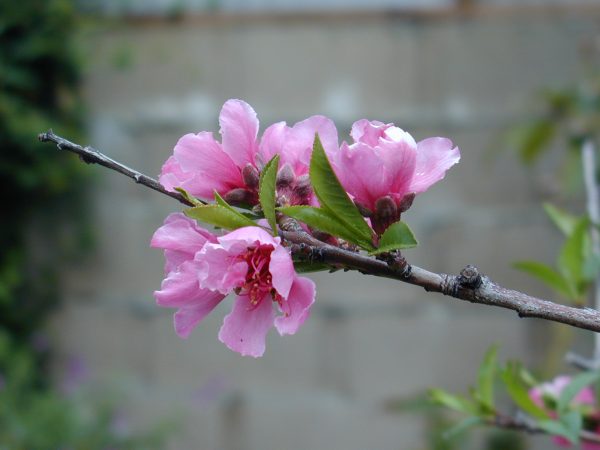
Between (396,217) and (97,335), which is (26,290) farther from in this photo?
(396,217)

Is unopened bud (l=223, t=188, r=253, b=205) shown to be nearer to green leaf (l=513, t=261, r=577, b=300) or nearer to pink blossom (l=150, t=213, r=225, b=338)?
pink blossom (l=150, t=213, r=225, b=338)

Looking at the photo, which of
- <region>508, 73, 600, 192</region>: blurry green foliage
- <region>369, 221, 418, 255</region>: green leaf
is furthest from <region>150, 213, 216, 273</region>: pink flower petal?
<region>508, 73, 600, 192</region>: blurry green foliage

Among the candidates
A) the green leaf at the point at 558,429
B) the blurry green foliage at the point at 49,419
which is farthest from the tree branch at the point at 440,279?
the blurry green foliage at the point at 49,419

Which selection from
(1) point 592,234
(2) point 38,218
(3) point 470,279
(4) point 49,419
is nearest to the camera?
(3) point 470,279

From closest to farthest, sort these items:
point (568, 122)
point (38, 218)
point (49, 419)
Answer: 1. point (568, 122)
2. point (49, 419)
3. point (38, 218)

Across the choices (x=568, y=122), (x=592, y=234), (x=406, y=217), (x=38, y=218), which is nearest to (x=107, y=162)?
(x=592, y=234)

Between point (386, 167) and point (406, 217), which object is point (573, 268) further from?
point (406, 217)
